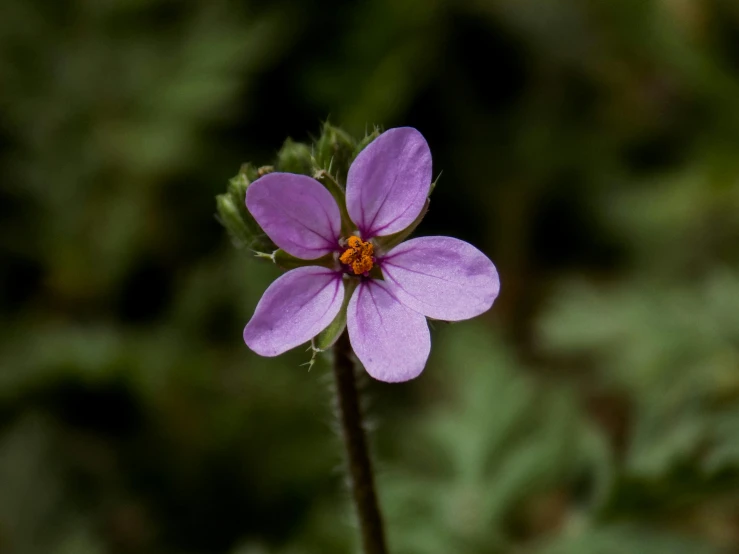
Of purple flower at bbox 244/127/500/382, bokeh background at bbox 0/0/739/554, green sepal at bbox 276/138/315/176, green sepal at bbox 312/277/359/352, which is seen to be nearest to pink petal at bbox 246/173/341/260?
purple flower at bbox 244/127/500/382

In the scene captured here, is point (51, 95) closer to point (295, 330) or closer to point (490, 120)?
point (490, 120)

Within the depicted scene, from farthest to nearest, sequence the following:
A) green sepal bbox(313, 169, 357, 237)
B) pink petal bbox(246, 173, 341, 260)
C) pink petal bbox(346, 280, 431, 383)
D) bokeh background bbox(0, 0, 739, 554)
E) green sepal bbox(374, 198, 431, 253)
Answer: bokeh background bbox(0, 0, 739, 554), green sepal bbox(374, 198, 431, 253), green sepal bbox(313, 169, 357, 237), pink petal bbox(246, 173, 341, 260), pink petal bbox(346, 280, 431, 383)

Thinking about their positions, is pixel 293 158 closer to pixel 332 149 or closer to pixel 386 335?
pixel 332 149

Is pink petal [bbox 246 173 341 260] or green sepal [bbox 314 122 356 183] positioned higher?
green sepal [bbox 314 122 356 183]

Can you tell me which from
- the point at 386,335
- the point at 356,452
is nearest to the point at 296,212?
the point at 386,335

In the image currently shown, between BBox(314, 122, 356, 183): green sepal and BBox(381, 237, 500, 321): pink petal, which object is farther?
BBox(314, 122, 356, 183): green sepal

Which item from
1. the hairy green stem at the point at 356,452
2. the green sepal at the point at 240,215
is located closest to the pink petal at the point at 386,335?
the hairy green stem at the point at 356,452

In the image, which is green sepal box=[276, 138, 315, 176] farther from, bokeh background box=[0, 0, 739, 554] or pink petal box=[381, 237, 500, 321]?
bokeh background box=[0, 0, 739, 554]

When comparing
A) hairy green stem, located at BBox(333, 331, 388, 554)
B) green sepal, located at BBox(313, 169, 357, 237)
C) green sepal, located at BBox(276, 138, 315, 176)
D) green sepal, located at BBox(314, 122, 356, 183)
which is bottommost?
hairy green stem, located at BBox(333, 331, 388, 554)
